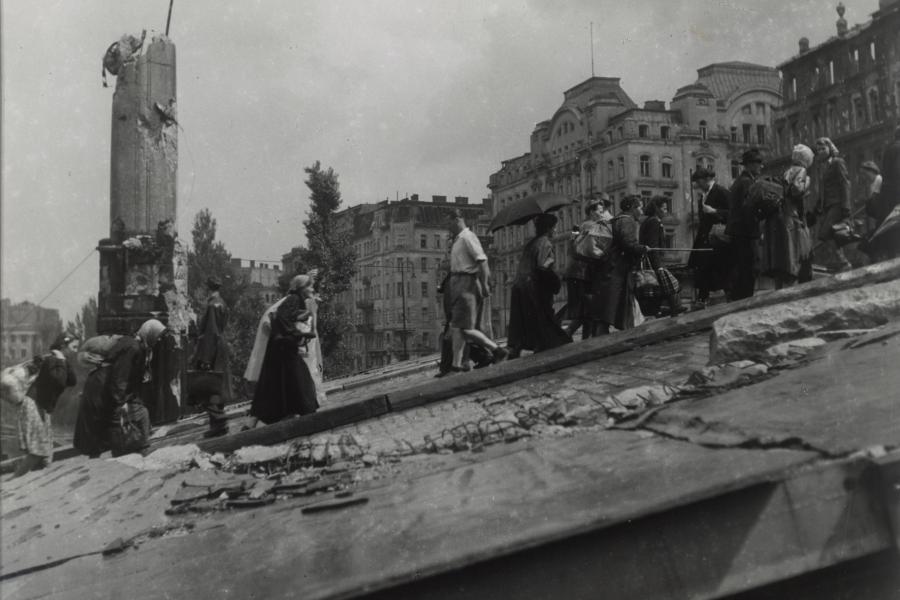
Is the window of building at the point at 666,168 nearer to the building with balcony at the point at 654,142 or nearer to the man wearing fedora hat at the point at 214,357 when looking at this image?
the building with balcony at the point at 654,142

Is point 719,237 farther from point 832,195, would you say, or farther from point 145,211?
point 145,211

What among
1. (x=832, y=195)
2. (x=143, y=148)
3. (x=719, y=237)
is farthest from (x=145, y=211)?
(x=832, y=195)

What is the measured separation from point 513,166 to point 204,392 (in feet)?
155

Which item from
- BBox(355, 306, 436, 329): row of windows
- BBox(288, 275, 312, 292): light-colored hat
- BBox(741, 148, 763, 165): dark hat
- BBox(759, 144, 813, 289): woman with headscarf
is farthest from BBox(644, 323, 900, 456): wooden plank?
BBox(355, 306, 436, 329): row of windows

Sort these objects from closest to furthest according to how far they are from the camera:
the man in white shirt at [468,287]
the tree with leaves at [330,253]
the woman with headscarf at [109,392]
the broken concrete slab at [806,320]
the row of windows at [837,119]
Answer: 1. the broken concrete slab at [806,320]
2. the woman with headscarf at [109,392]
3. the man in white shirt at [468,287]
4. the tree with leaves at [330,253]
5. the row of windows at [837,119]

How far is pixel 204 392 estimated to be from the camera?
9.29 meters

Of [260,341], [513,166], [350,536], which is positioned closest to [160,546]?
[350,536]

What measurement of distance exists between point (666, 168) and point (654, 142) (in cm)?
224

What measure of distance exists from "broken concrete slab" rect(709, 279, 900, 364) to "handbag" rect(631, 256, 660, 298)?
9.92ft

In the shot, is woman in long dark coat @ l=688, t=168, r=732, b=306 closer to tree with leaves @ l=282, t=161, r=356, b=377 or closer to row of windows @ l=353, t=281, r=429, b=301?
tree with leaves @ l=282, t=161, r=356, b=377

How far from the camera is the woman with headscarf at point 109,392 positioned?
860cm

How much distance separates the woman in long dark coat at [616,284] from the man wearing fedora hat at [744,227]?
993mm

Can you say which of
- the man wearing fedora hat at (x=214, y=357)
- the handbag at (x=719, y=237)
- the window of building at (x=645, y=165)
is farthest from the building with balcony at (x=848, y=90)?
the man wearing fedora hat at (x=214, y=357)

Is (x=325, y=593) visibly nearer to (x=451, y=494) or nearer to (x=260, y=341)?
(x=451, y=494)
